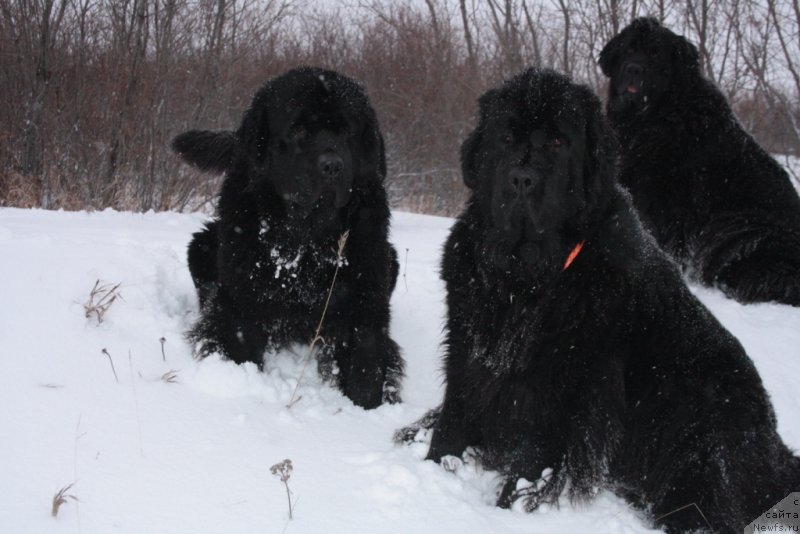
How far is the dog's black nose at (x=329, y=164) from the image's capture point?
306 cm

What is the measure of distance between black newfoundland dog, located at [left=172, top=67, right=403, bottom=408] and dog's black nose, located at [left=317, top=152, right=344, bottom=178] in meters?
0.01

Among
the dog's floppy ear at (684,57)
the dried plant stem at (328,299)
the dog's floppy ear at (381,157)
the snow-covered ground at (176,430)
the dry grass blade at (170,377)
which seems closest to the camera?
the snow-covered ground at (176,430)

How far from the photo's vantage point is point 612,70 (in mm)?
5410

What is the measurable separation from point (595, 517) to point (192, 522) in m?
1.46

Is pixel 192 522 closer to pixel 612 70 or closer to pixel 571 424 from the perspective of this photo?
pixel 571 424

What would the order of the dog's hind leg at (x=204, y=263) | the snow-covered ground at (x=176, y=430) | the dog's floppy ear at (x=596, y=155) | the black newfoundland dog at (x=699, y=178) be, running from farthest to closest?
the black newfoundland dog at (x=699, y=178) < the dog's hind leg at (x=204, y=263) < the dog's floppy ear at (x=596, y=155) < the snow-covered ground at (x=176, y=430)

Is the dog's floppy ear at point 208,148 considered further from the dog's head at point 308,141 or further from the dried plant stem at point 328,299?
the dried plant stem at point 328,299

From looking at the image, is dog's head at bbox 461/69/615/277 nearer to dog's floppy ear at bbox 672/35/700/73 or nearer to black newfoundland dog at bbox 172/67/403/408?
black newfoundland dog at bbox 172/67/403/408

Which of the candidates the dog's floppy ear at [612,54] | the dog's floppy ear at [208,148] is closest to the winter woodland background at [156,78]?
the dog's floppy ear at [612,54]

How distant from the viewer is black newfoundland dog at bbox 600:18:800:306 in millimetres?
4625

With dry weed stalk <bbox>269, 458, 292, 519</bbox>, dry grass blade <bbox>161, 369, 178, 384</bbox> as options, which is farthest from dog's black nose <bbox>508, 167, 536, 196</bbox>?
dry grass blade <bbox>161, 369, 178, 384</bbox>

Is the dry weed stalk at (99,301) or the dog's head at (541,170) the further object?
the dry weed stalk at (99,301)

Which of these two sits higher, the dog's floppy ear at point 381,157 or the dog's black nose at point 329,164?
the dog's floppy ear at point 381,157

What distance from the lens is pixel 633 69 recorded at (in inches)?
201
